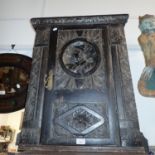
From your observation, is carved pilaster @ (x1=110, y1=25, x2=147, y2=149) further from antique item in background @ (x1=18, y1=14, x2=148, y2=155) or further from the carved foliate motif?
the carved foliate motif

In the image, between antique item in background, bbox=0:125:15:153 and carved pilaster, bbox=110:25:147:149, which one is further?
antique item in background, bbox=0:125:15:153

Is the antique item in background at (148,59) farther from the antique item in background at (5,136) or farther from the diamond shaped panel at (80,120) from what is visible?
the antique item in background at (5,136)

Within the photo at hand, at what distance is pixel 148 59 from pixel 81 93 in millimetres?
669

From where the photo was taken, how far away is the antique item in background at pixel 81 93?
4.38ft

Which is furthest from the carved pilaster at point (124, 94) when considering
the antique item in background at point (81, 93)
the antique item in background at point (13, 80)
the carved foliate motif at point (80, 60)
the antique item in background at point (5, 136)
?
the antique item in background at point (5, 136)

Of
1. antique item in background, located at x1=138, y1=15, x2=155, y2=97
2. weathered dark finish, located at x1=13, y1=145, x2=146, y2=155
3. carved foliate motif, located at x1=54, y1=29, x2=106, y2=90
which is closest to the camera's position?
weathered dark finish, located at x1=13, y1=145, x2=146, y2=155

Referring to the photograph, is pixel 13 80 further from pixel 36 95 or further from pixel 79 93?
pixel 79 93

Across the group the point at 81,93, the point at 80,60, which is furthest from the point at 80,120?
the point at 80,60

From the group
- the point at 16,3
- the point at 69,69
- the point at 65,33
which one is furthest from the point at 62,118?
the point at 16,3

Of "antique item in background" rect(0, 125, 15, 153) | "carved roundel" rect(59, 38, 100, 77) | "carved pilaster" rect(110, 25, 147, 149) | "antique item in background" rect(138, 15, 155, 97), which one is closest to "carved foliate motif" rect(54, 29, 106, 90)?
"carved roundel" rect(59, 38, 100, 77)

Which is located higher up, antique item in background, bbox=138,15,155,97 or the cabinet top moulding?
the cabinet top moulding

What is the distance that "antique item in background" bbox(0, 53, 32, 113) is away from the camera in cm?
178

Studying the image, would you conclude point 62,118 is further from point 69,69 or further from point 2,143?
point 2,143

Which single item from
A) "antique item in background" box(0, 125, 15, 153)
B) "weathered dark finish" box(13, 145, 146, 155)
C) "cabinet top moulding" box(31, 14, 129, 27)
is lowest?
"weathered dark finish" box(13, 145, 146, 155)
